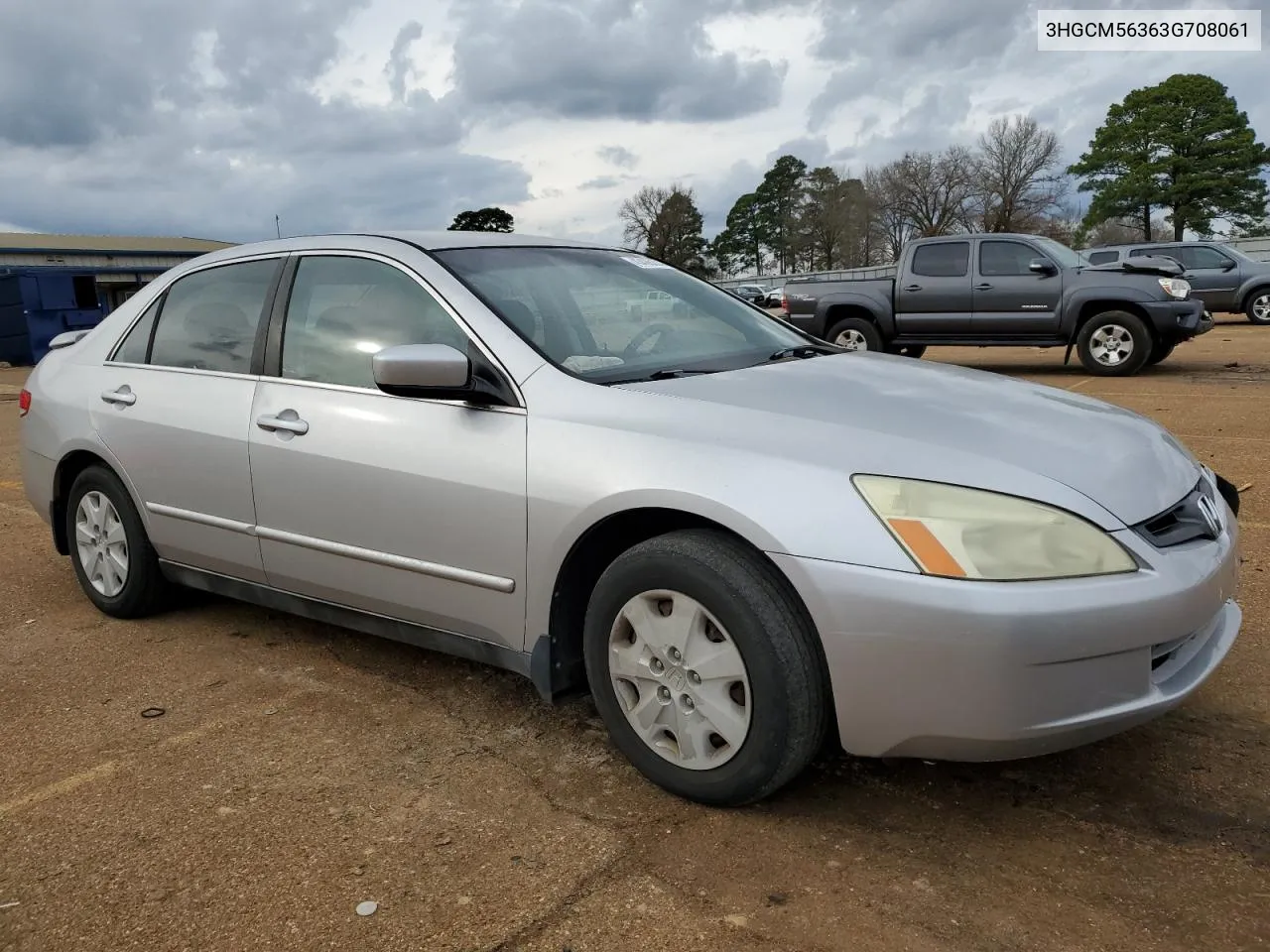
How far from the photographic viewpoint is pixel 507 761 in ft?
9.69

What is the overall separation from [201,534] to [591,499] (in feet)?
6.08

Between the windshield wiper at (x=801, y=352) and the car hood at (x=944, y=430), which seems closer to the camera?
the car hood at (x=944, y=430)

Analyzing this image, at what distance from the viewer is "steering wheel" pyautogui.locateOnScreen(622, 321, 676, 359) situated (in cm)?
325

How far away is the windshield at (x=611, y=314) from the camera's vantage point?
10.4 ft

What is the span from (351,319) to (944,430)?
6.52ft

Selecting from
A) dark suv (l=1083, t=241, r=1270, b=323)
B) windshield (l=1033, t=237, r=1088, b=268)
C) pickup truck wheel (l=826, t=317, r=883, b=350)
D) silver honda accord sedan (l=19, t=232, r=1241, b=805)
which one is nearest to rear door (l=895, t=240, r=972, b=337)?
pickup truck wheel (l=826, t=317, r=883, b=350)

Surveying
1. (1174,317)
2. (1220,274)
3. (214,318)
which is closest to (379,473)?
(214,318)

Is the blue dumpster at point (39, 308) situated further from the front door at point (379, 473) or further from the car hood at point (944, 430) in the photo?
the car hood at point (944, 430)

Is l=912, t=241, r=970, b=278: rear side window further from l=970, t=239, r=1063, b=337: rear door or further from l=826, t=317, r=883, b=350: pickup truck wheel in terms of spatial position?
l=826, t=317, r=883, b=350: pickup truck wheel

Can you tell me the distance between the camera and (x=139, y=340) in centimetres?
425

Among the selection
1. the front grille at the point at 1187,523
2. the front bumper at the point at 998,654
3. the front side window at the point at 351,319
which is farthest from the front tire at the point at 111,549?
the front grille at the point at 1187,523

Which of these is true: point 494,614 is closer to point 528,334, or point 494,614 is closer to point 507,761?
point 507,761

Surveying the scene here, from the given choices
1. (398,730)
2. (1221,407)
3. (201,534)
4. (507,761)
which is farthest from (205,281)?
(1221,407)

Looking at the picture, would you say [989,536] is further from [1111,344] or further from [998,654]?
[1111,344]
